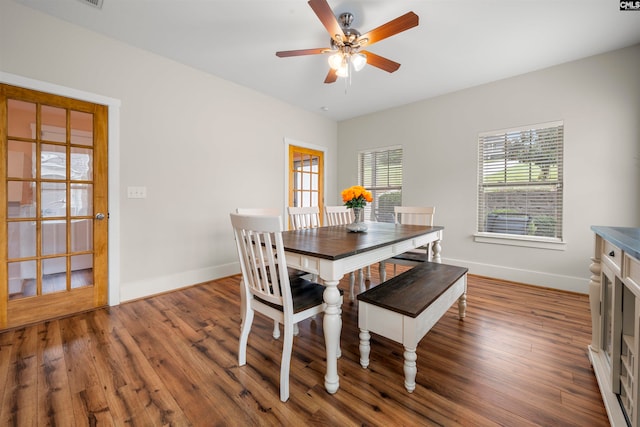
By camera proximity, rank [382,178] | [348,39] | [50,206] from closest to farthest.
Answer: [348,39], [50,206], [382,178]

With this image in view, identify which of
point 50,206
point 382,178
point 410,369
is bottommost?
point 410,369

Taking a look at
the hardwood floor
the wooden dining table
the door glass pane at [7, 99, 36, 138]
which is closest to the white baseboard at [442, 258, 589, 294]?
the hardwood floor

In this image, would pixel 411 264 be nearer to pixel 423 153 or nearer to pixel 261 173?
pixel 423 153

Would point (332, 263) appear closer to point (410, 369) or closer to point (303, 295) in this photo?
point (303, 295)

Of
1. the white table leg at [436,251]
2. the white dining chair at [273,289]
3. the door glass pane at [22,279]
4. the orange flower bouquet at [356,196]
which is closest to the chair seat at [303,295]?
the white dining chair at [273,289]

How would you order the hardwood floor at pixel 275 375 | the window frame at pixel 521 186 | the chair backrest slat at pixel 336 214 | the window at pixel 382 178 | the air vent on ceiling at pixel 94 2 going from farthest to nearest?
the window at pixel 382 178
the chair backrest slat at pixel 336 214
the window frame at pixel 521 186
the air vent on ceiling at pixel 94 2
the hardwood floor at pixel 275 375

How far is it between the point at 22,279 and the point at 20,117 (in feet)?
4.48

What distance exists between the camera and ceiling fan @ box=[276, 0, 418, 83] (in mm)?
1771

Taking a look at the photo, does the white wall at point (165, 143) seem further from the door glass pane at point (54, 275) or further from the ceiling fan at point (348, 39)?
the ceiling fan at point (348, 39)

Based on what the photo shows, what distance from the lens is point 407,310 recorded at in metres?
1.40

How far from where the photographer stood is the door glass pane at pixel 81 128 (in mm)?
2400

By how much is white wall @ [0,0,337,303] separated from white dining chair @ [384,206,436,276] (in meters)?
2.12

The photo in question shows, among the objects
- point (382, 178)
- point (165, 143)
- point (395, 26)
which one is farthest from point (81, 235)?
point (382, 178)

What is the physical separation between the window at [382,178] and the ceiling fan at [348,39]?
2228 millimetres
